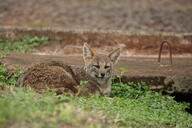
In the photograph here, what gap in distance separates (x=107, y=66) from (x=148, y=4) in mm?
13474

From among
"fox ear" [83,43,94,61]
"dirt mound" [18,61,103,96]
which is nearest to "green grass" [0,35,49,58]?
"fox ear" [83,43,94,61]

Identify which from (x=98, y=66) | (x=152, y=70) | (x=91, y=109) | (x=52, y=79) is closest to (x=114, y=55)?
(x=98, y=66)

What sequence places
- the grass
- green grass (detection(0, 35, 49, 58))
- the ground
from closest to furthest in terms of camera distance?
1. the grass
2. the ground
3. green grass (detection(0, 35, 49, 58))

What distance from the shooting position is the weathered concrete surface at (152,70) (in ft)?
34.3

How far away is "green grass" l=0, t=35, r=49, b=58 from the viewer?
12.6m

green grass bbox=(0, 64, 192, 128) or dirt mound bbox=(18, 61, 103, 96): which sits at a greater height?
dirt mound bbox=(18, 61, 103, 96)

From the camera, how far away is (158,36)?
46.4ft

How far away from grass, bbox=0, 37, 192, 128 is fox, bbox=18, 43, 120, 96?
330mm

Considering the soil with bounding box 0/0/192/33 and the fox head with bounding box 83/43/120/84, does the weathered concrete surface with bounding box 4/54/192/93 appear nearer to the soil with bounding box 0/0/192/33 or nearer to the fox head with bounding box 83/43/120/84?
the fox head with bounding box 83/43/120/84

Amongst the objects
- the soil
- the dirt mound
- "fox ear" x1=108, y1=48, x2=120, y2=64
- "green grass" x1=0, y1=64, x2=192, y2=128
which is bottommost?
"green grass" x1=0, y1=64, x2=192, y2=128

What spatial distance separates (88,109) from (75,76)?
7.65 feet

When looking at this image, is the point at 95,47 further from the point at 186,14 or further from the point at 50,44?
the point at 186,14

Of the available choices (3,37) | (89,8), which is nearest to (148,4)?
(89,8)

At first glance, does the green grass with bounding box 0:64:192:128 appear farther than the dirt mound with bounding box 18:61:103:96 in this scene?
No
